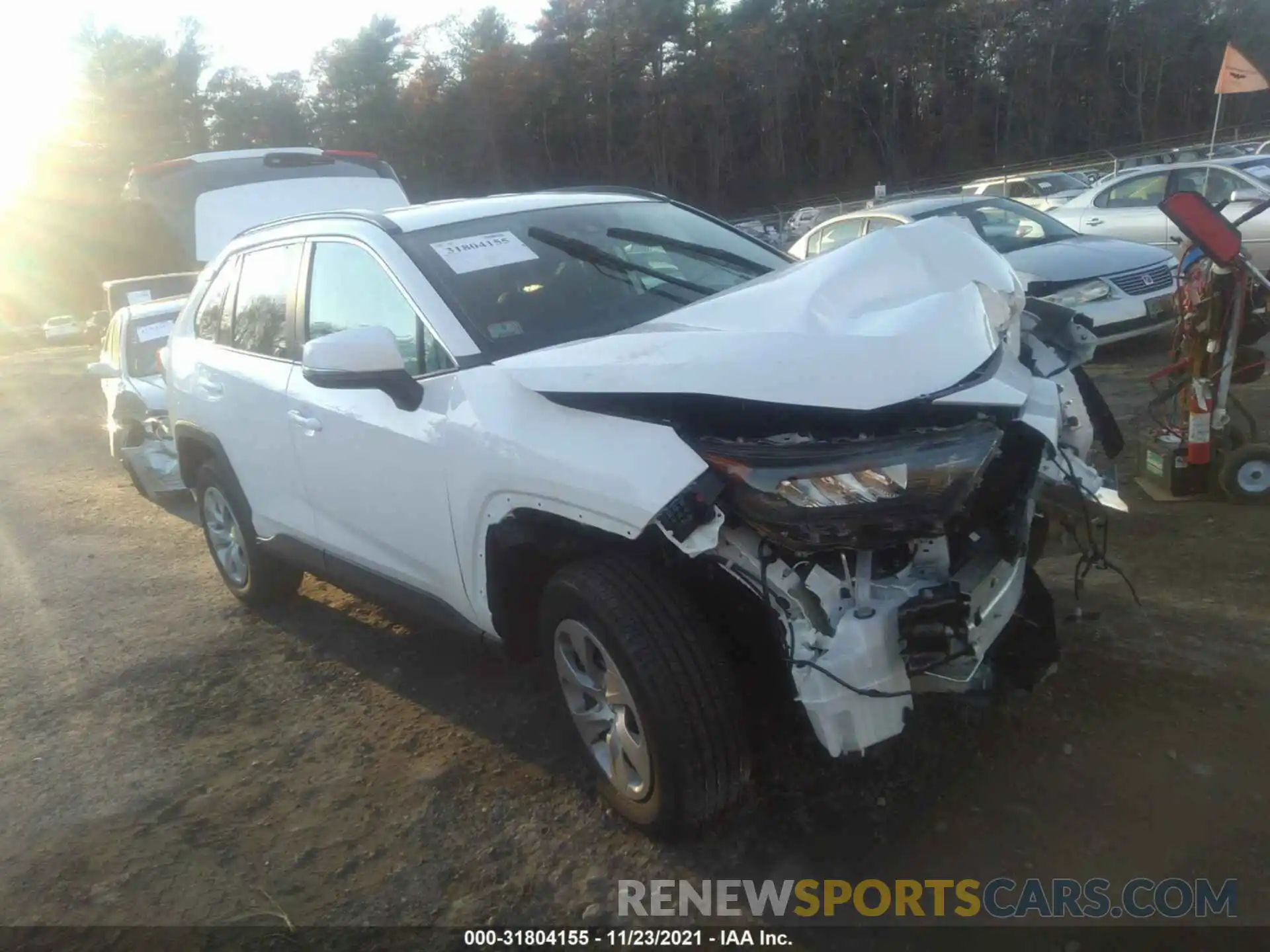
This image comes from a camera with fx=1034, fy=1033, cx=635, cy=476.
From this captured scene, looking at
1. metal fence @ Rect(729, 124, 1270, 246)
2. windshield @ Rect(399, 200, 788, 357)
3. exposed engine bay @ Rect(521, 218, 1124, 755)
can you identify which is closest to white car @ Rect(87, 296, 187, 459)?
windshield @ Rect(399, 200, 788, 357)

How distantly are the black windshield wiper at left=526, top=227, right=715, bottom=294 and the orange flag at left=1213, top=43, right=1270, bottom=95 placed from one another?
9989 mm

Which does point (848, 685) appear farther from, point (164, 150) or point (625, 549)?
point (164, 150)

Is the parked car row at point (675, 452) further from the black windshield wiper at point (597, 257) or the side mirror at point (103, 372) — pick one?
the side mirror at point (103, 372)

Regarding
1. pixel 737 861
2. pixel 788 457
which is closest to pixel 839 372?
pixel 788 457

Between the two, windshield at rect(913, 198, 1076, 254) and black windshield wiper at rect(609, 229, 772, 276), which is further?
windshield at rect(913, 198, 1076, 254)

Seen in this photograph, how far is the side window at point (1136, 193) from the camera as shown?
37.7ft

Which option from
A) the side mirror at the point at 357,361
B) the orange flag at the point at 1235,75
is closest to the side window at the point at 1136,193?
the orange flag at the point at 1235,75

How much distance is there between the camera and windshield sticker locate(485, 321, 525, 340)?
3422 millimetres

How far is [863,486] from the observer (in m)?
2.49

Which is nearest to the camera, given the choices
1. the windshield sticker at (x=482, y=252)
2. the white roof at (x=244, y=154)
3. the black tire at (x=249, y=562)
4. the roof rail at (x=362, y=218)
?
the windshield sticker at (x=482, y=252)

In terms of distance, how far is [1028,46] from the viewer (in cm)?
4941

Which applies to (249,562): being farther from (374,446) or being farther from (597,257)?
(597,257)

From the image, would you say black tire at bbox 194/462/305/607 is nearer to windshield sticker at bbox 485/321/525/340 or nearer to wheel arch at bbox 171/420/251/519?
wheel arch at bbox 171/420/251/519

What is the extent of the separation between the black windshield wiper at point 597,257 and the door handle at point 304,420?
3.60ft
